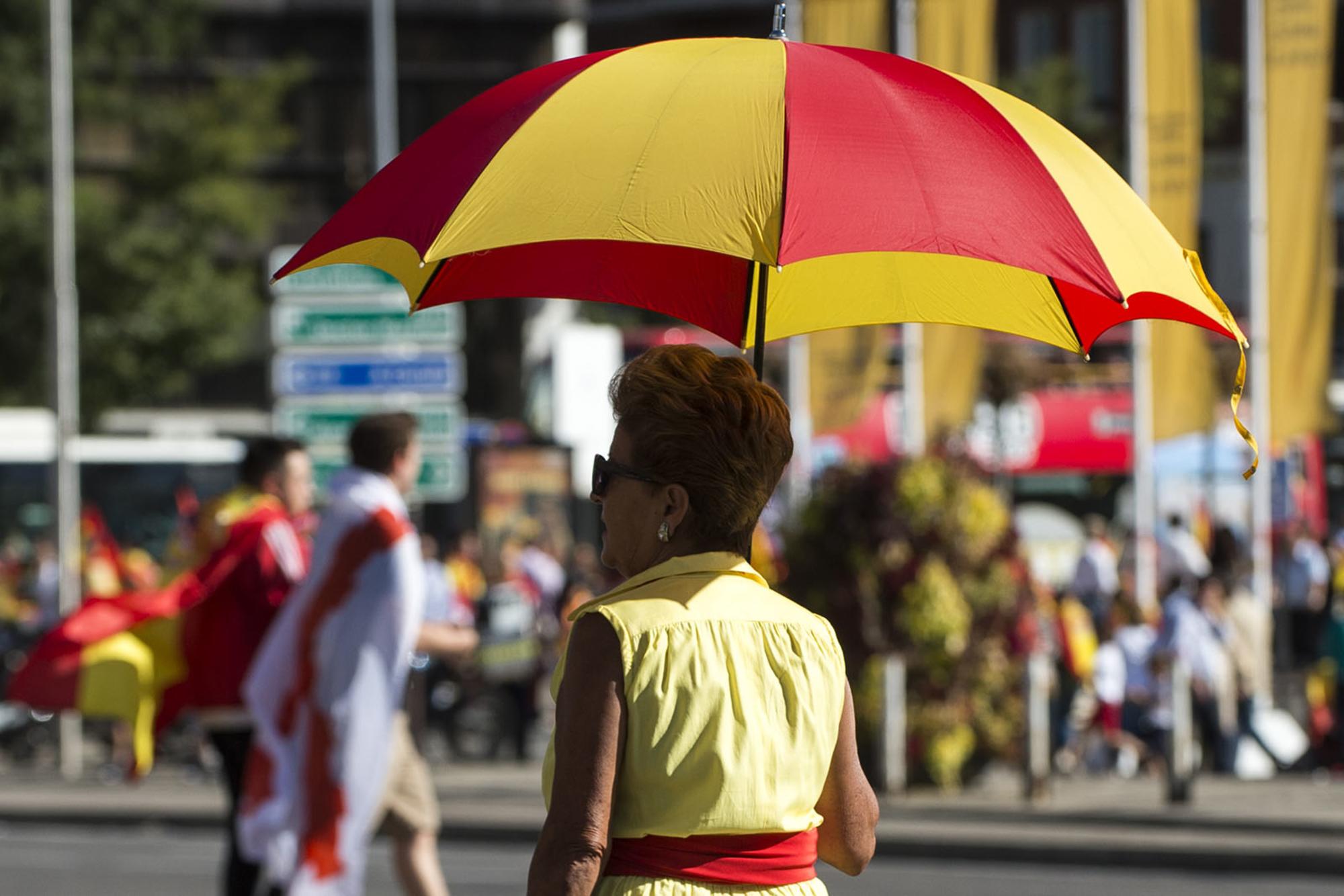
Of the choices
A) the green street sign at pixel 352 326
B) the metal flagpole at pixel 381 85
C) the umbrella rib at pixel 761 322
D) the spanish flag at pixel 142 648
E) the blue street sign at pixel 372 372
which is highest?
the metal flagpole at pixel 381 85

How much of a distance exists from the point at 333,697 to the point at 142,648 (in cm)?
105

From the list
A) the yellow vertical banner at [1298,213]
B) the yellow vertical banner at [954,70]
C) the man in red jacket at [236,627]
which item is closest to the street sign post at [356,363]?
the yellow vertical banner at [954,70]

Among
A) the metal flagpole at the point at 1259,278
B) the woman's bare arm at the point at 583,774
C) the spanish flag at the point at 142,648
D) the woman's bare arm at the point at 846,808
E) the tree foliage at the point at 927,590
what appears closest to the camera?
the woman's bare arm at the point at 583,774

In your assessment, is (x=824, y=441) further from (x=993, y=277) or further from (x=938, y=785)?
(x=993, y=277)

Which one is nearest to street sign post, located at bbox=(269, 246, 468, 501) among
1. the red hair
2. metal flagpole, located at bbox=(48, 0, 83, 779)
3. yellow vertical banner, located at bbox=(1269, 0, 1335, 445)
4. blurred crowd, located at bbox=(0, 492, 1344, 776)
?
blurred crowd, located at bbox=(0, 492, 1344, 776)

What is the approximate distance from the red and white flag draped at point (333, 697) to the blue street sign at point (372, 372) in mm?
8410

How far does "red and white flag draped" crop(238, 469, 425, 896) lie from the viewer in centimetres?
659

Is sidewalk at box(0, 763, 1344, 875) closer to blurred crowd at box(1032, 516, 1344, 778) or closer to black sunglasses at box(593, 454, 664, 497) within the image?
blurred crowd at box(1032, 516, 1344, 778)

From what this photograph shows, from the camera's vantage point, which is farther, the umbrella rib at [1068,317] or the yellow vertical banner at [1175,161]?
the yellow vertical banner at [1175,161]

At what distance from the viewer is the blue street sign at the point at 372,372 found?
593 inches

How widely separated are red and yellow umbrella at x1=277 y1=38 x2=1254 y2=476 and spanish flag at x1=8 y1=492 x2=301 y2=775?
340 centimetres

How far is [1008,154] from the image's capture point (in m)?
3.43

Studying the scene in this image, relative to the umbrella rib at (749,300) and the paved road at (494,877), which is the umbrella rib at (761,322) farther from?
the paved road at (494,877)

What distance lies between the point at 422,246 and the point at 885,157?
0.70m
